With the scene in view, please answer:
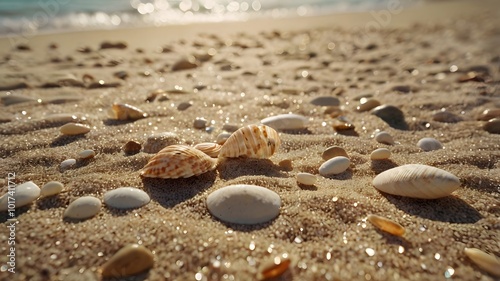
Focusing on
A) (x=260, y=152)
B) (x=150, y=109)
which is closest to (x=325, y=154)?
(x=260, y=152)

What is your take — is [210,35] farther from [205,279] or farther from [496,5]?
[496,5]

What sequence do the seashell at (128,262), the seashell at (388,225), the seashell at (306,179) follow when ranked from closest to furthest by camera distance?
the seashell at (128,262)
the seashell at (388,225)
the seashell at (306,179)

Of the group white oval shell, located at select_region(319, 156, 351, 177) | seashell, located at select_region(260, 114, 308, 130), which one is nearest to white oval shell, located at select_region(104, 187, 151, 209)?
white oval shell, located at select_region(319, 156, 351, 177)

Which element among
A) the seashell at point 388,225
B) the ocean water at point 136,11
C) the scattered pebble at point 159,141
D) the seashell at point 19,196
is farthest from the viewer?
the ocean water at point 136,11

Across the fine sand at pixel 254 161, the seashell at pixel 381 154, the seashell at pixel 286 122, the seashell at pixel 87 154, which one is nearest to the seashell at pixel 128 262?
the fine sand at pixel 254 161

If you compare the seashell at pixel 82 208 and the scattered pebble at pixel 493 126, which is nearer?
the seashell at pixel 82 208

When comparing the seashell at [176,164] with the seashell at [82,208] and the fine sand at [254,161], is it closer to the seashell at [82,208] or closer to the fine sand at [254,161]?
the fine sand at [254,161]

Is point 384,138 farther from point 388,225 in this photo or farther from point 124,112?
point 124,112
